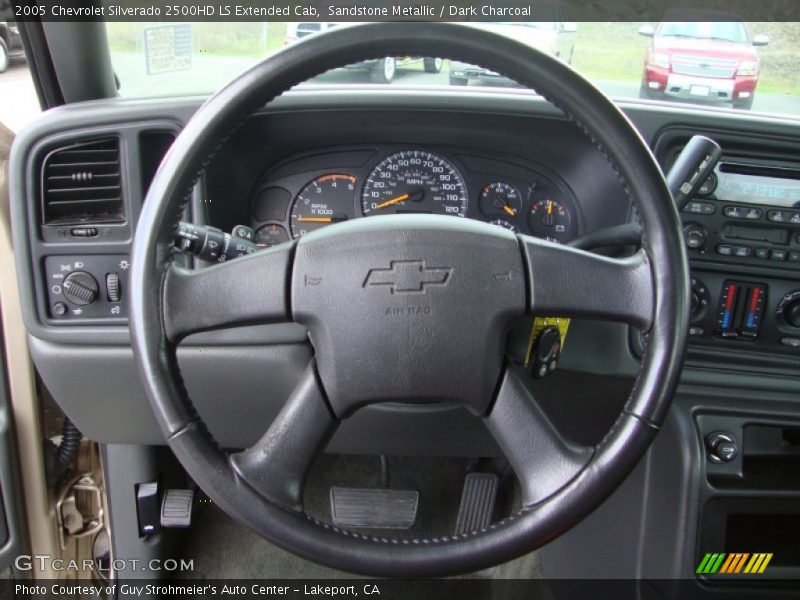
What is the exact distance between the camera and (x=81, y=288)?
1401mm

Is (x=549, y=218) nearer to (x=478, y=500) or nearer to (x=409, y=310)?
(x=409, y=310)

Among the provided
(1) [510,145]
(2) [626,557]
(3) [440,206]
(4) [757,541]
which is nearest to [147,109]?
(3) [440,206]

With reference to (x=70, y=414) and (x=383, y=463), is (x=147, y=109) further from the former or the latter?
(x=383, y=463)

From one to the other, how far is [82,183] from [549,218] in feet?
3.03

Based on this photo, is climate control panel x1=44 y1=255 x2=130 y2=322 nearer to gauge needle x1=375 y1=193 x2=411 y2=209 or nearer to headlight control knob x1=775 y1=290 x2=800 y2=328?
gauge needle x1=375 y1=193 x2=411 y2=209

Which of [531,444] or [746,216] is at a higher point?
[746,216]

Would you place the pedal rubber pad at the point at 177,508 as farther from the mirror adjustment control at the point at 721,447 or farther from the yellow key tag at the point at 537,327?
the mirror adjustment control at the point at 721,447

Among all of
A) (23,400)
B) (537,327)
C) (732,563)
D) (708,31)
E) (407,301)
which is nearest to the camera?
(407,301)

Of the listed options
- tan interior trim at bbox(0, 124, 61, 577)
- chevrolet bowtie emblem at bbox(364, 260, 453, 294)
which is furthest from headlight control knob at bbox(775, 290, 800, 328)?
tan interior trim at bbox(0, 124, 61, 577)

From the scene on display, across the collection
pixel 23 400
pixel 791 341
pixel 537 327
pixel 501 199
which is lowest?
pixel 23 400

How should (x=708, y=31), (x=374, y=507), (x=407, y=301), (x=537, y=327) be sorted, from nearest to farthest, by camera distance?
(x=407, y=301)
(x=537, y=327)
(x=708, y=31)
(x=374, y=507)

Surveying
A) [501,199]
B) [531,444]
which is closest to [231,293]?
[531,444]

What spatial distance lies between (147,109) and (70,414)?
0.65 meters

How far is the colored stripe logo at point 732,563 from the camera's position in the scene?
149cm
